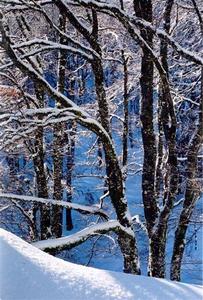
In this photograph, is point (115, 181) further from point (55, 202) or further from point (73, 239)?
point (73, 239)

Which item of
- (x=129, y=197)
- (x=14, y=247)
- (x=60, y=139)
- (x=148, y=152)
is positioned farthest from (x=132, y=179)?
(x=14, y=247)

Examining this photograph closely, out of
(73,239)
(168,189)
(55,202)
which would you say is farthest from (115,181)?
(73,239)

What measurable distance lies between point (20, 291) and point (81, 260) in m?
16.6

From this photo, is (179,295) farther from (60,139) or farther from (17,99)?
(17,99)

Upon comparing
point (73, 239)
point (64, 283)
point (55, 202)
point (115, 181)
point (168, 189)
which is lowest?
point (73, 239)

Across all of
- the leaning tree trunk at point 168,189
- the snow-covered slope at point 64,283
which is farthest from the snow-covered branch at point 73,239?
the snow-covered slope at point 64,283

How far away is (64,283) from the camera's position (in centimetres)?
232

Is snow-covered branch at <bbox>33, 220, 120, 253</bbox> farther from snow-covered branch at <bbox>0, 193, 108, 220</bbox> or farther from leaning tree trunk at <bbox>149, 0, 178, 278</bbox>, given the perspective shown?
leaning tree trunk at <bbox>149, 0, 178, 278</bbox>

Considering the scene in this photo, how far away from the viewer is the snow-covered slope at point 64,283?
88.7 inches

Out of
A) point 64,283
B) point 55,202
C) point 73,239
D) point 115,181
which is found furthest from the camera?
point 115,181

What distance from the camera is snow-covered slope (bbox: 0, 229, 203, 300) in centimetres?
225

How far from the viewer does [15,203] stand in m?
12.7

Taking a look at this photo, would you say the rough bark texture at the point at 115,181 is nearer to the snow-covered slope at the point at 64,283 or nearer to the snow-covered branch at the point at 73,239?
the snow-covered branch at the point at 73,239

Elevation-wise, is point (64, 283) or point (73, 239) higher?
point (64, 283)
